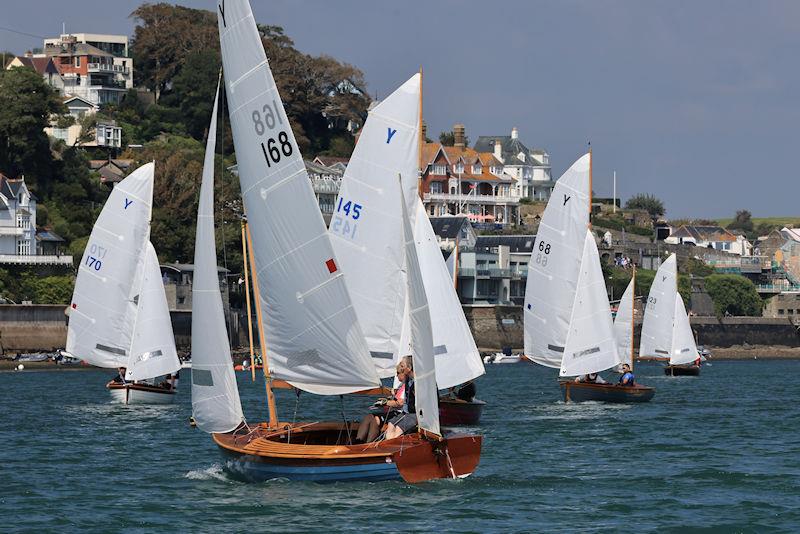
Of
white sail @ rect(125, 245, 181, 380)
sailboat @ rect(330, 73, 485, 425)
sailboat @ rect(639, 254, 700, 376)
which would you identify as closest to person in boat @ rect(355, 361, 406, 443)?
sailboat @ rect(330, 73, 485, 425)

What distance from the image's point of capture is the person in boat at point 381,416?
25812 mm

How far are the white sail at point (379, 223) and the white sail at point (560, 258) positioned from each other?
1539 cm

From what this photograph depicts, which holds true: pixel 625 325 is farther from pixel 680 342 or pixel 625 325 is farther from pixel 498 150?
pixel 498 150

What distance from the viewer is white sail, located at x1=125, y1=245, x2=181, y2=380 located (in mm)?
47188

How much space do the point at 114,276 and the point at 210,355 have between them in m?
22.4

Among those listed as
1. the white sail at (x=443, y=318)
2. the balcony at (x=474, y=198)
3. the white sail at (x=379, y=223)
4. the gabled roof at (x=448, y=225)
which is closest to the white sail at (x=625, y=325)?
the white sail at (x=443, y=318)

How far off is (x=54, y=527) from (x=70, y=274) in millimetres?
71479

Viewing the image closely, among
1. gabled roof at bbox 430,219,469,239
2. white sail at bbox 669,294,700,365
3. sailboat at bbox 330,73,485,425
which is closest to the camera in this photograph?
sailboat at bbox 330,73,485,425

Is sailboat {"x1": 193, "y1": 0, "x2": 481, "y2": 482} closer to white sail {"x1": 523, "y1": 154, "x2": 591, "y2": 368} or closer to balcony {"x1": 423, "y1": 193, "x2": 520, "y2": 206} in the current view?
white sail {"x1": 523, "y1": 154, "x2": 591, "y2": 368}

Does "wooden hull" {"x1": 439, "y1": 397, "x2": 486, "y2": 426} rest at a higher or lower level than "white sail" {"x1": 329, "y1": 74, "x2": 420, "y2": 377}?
lower

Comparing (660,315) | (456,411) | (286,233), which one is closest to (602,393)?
(456,411)

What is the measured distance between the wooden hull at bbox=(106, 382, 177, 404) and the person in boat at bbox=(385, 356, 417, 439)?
2324 centimetres

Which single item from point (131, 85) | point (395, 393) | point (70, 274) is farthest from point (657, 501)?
point (131, 85)

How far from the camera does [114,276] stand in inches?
1930
